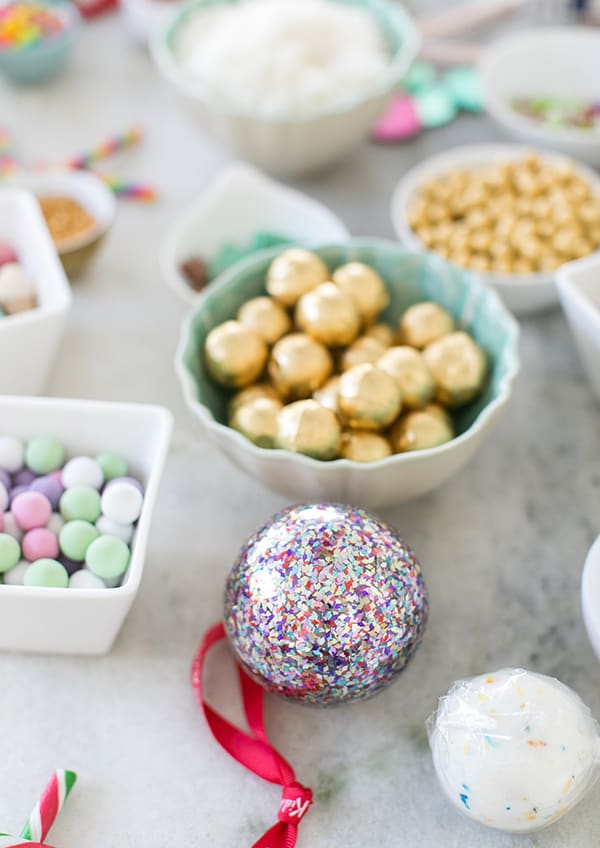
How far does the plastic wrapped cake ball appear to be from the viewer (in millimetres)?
671

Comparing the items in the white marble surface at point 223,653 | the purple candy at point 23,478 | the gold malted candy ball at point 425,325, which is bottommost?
the white marble surface at point 223,653

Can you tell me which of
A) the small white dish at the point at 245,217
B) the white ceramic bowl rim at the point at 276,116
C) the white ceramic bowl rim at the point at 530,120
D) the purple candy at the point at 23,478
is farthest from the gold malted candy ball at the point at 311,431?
the white ceramic bowl rim at the point at 530,120

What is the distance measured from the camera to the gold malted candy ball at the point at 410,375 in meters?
0.88

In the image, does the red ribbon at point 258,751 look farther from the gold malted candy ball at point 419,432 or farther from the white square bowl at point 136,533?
the gold malted candy ball at point 419,432

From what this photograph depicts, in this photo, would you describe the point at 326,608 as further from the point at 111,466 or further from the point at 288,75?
the point at 288,75

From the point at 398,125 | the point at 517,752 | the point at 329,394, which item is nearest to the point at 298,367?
the point at 329,394

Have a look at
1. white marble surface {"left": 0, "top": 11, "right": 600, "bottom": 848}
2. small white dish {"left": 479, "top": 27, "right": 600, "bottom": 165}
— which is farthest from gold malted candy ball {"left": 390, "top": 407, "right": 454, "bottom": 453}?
small white dish {"left": 479, "top": 27, "right": 600, "bottom": 165}

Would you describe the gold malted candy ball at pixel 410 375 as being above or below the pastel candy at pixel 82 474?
below

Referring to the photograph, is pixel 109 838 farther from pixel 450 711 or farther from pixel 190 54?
pixel 190 54

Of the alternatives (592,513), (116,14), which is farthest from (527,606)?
(116,14)

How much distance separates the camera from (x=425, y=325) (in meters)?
0.94

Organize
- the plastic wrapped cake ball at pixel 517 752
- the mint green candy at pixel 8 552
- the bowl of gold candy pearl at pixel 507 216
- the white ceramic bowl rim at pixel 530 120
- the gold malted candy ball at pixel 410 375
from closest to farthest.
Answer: the plastic wrapped cake ball at pixel 517 752 → the mint green candy at pixel 8 552 → the gold malted candy ball at pixel 410 375 → the bowl of gold candy pearl at pixel 507 216 → the white ceramic bowl rim at pixel 530 120

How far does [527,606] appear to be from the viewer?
879 millimetres

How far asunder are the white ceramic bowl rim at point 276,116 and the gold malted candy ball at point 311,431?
A: 1.53 feet
